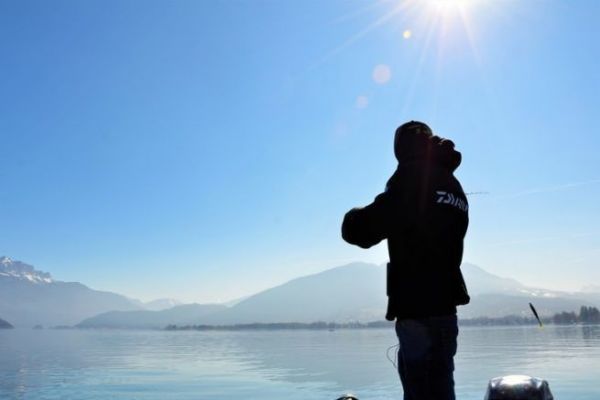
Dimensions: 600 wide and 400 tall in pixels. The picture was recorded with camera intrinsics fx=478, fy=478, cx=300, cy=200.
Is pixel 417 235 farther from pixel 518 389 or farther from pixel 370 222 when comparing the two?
pixel 518 389

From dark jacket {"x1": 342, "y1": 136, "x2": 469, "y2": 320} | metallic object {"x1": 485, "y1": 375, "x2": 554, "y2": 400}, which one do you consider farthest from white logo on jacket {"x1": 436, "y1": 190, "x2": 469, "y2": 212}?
Answer: metallic object {"x1": 485, "y1": 375, "x2": 554, "y2": 400}

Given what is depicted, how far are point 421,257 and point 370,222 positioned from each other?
497 millimetres

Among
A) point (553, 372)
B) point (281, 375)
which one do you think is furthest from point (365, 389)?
point (553, 372)

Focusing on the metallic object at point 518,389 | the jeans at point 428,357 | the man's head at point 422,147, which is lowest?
the metallic object at point 518,389

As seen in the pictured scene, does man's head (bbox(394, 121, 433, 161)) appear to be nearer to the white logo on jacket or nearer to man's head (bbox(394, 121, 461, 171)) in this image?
man's head (bbox(394, 121, 461, 171))

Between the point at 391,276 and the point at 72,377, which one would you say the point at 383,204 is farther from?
the point at 72,377

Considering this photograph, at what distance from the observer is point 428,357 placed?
3760 mm

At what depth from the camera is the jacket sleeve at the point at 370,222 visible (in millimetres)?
3879

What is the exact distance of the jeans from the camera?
3.76m

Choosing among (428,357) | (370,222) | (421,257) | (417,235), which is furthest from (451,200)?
(428,357)

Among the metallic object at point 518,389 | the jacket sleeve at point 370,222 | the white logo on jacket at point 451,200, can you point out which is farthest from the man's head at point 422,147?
the metallic object at point 518,389

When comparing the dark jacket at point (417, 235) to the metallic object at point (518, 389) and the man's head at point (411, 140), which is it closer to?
the man's head at point (411, 140)

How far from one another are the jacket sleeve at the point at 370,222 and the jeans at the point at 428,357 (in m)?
0.71

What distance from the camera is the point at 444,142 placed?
419 centimetres
